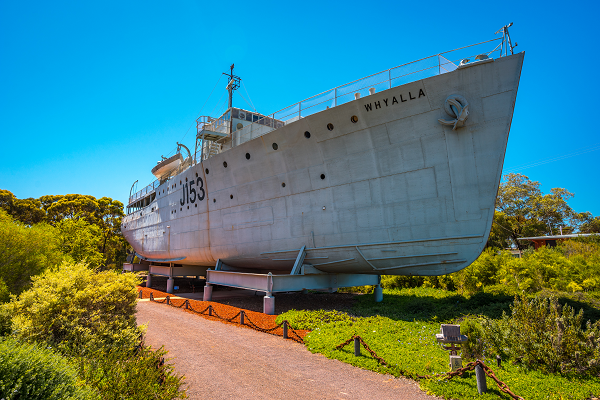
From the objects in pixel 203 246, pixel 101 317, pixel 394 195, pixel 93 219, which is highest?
pixel 93 219

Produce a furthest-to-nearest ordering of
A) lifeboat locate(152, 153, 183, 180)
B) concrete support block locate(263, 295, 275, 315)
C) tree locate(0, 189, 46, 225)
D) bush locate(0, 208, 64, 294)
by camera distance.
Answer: tree locate(0, 189, 46, 225)
lifeboat locate(152, 153, 183, 180)
concrete support block locate(263, 295, 275, 315)
bush locate(0, 208, 64, 294)

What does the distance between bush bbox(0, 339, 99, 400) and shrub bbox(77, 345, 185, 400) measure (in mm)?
447

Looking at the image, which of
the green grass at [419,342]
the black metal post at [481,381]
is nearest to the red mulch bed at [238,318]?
the green grass at [419,342]

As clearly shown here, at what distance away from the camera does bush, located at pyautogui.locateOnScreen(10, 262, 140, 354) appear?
536 centimetres

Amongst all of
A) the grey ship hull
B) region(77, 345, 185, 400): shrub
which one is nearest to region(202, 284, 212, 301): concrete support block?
the grey ship hull

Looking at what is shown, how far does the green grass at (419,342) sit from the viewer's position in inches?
189

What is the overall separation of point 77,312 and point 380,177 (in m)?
8.92

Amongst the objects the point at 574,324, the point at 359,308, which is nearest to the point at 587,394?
the point at 574,324

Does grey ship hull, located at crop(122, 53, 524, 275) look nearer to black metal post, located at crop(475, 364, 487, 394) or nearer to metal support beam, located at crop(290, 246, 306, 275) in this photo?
metal support beam, located at crop(290, 246, 306, 275)

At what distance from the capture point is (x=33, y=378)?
10.7 feet

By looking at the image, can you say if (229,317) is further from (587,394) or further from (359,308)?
(587,394)

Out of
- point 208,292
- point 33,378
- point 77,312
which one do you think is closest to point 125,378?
point 33,378

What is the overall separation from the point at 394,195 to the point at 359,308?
15.6 feet

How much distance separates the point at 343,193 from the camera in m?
11.1
